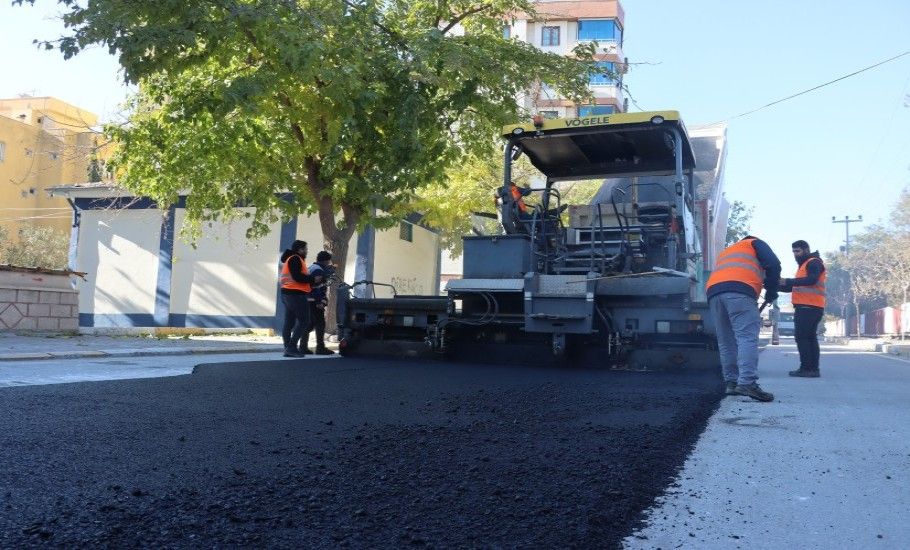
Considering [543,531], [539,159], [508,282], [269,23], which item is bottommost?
[543,531]

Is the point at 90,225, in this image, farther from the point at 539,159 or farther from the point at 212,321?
the point at 539,159

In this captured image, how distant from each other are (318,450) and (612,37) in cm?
4204

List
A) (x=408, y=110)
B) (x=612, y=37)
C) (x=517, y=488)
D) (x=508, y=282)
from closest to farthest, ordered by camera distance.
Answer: (x=517, y=488) < (x=508, y=282) < (x=408, y=110) < (x=612, y=37)

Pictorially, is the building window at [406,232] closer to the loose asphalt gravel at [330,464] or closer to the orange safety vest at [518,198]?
the orange safety vest at [518,198]

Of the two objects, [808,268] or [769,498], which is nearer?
[769,498]

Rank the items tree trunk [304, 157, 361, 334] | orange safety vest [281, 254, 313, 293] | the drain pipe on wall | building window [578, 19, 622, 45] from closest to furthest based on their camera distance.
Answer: orange safety vest [281, 254, 313, 293] < tree trunk [304, 157, 361, 334] < the drain pipe on wall < building window [578, 19, 622, 45]

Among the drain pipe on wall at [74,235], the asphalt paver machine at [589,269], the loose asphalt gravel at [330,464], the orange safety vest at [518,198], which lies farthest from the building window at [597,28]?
the loose asphalt gravel at [330,464]

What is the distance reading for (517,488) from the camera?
3.04m

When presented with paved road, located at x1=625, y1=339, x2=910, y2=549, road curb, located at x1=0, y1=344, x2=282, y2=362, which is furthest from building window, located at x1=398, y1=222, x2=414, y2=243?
paved road, located at x1=625, y1=339, x2=910, y2=549

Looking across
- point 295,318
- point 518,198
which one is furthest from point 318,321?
point 518,198

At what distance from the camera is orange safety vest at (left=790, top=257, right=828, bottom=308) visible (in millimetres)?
9055

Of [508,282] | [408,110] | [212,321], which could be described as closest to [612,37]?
[212,321]

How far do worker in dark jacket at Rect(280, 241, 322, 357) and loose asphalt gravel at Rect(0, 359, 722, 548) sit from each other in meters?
3.74

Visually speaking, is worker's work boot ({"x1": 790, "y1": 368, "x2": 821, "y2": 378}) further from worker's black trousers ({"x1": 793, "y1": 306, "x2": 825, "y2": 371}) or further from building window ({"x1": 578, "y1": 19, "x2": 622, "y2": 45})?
building window ({"x1": 578, "y1": 19, "x2": 622, "y2": 45})
